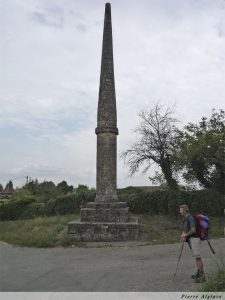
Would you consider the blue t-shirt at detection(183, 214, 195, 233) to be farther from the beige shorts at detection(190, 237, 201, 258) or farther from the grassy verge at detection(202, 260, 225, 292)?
the grassy verge at detection(202, 260, 225, 292)

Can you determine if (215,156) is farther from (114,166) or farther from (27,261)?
(27,261)

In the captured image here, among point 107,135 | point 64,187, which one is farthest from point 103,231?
point 64,187

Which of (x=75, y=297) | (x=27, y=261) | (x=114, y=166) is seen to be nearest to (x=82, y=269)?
(x=27, y=261)

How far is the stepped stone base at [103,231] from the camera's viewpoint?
1662cm

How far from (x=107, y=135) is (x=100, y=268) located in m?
8.36

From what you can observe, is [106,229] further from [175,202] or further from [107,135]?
[175,202]

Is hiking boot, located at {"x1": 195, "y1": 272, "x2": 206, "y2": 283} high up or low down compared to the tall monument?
down

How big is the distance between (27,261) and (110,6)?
13120mm

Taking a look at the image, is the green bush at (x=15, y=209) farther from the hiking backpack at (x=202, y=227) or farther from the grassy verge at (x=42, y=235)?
the hiking backpack at (x=202, y=227)

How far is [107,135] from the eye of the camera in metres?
18.9

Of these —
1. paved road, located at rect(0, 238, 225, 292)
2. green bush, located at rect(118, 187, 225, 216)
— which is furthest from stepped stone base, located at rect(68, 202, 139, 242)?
green bush, located at rect(118, 187, 225, 216)

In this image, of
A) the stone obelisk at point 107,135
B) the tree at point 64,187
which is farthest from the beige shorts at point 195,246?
the tree at point 64,187

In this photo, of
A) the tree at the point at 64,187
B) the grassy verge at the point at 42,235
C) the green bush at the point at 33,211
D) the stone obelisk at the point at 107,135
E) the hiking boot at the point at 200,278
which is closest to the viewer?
the hiking boot at the point at 200,278

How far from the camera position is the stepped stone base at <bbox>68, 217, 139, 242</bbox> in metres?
16.6
